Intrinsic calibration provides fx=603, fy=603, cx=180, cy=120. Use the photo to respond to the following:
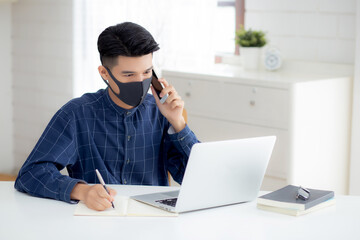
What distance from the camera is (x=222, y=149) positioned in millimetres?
1647

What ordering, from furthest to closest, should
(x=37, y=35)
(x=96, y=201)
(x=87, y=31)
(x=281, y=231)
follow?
(x=37, y=35)
(x=87, y=31)
(x=96, y=201)
(x=281, y=231)

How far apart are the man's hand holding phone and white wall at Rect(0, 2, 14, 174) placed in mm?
3352

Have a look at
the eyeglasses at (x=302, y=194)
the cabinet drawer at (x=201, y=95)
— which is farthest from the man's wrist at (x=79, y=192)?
the cabinet drawer at (x=201, y=95)

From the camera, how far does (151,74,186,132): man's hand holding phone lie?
205 centimetres

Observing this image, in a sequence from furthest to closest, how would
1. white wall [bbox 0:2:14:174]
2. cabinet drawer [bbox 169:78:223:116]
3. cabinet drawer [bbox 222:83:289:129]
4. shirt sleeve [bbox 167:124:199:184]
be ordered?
1. white wall [bbox 0:2:14:174]
2. cabinet drawer [bbox 169:78:223:116]
3. cabinet drawer [bbox 222:83:289:129]
4. shirt sleeve [bbox 167:124:199:184]

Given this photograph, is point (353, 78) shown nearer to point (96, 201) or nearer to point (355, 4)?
point (355, 4)

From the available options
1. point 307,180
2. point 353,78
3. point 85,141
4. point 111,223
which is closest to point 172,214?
point 111,223

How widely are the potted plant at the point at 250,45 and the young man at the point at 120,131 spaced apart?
1.51 metres

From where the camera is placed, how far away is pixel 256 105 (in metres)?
3.13

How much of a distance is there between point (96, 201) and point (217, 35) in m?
2.63

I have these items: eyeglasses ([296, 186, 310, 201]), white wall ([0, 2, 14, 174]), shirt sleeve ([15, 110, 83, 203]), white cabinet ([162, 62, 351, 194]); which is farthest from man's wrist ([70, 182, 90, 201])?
white wall ([0, 2, 14, 174])

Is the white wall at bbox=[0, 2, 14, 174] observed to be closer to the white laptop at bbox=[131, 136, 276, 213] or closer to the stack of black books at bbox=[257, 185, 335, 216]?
the white laptop at bbox=[131, 136, 276, 213]

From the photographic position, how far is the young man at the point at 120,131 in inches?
76.8

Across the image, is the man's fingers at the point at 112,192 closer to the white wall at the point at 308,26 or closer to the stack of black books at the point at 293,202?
the stack of black books at the point at 293,202
